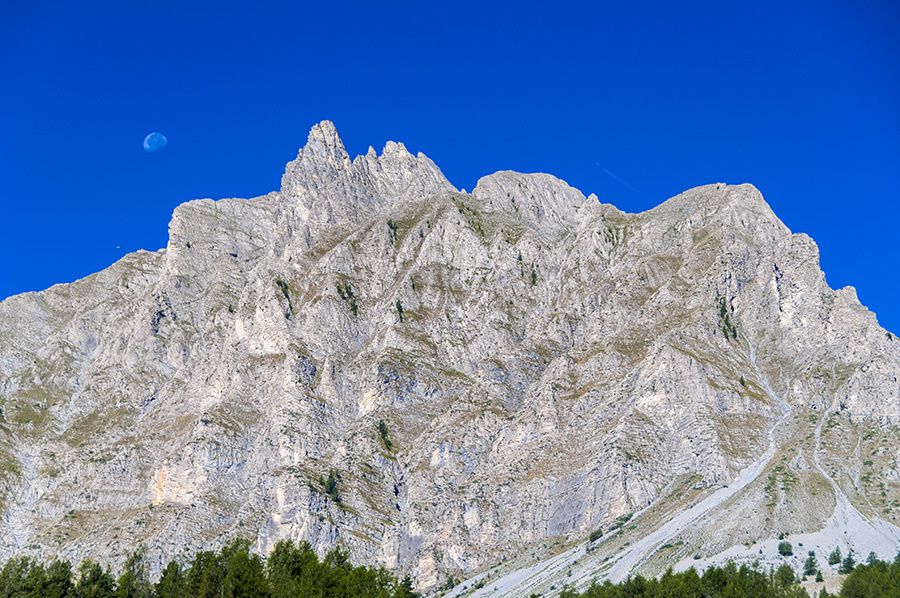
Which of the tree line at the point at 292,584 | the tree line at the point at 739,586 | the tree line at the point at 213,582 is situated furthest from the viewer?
the tree line at the point at 739,586

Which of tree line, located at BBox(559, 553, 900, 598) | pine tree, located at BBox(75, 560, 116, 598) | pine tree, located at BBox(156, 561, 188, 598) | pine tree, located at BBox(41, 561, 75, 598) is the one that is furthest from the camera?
pine tree, located at BBox(156, 561, 188, 598)

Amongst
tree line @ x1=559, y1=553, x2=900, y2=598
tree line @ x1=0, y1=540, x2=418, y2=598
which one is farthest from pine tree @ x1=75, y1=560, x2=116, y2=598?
tree line @ x1=559, y1=553, x2=900, y2=598

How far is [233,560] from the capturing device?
167 meters

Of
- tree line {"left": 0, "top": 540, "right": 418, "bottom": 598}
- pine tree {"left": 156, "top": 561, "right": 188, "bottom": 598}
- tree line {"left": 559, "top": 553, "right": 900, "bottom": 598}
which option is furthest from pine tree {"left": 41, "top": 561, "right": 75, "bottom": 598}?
tree line {"left": 559, "top": 553, "right": 900, "bottom": 598}

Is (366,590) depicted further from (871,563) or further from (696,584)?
(871,563)

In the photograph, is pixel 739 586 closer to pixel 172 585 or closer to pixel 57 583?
pixel 172 585

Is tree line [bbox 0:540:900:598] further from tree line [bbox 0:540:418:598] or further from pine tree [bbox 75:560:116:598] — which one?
pine tree [bbox 75:560:116:598]

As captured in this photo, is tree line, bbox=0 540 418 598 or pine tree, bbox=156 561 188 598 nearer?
tree line, bbox=0 540 418 598

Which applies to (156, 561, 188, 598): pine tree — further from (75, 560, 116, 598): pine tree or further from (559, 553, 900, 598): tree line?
(559, 553, 900, 598): tree line

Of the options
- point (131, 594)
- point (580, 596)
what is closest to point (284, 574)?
point (131, 594)

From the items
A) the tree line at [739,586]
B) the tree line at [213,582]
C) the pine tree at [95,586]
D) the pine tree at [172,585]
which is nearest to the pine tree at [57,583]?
the tree line at [213,582]

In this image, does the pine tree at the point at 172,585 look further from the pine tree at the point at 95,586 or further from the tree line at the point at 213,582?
the pine tree at the point at 95,586

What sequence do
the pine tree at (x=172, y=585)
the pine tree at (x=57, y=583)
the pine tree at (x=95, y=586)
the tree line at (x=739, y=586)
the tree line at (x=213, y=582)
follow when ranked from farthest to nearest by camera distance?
the pine tree at (x=172, y=585), the tree line at (x=739, y=586), the pine tree at (x=95, y=586), the tree line at (x=213, y=582), the pine tree at (x=57, y=583)

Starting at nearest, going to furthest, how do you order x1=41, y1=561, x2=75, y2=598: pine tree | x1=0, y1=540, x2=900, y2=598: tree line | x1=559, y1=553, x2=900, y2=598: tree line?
x1=41, y1=561, x2=75, y2=598: pine tree, x1=0, y1=540, x2=900, y2=598: tree line, x1=559, y1=553, x2=900, y2=598: tree line
